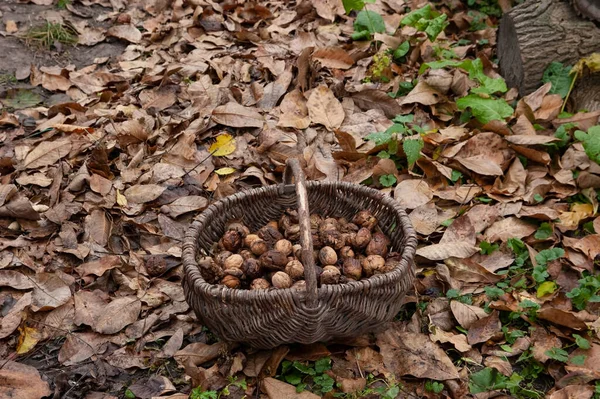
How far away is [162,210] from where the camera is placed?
9.88 ft

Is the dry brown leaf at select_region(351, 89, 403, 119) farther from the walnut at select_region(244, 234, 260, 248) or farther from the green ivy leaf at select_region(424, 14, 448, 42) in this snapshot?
the walnut at select_region(244, 234, 260, 248)

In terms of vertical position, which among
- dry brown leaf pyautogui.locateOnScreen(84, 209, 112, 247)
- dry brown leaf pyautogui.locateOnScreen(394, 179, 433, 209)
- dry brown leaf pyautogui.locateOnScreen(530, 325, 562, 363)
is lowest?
dry brown leaf pyautogui.locateOnScreen(84, 209, 112, 247)

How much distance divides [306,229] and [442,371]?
739mm

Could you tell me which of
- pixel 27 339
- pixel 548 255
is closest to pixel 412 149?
pixel 548 255

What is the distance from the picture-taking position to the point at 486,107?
3268 mm

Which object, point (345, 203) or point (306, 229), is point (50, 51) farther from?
point (306, 229)

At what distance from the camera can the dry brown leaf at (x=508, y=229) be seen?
282 cm

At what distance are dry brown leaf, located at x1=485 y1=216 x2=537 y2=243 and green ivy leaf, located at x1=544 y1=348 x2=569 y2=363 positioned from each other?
0.61 meters

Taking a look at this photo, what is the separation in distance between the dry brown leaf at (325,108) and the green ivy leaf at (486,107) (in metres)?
0.64

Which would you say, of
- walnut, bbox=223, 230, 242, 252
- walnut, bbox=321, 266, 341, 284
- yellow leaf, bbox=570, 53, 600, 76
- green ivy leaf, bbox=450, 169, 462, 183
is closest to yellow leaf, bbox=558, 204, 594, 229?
green ivy leaf, bbox=450, 169, 462, 183

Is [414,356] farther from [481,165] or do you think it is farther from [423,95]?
[423,95]

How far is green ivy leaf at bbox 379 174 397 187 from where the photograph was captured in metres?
3.05

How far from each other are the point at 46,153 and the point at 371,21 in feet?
6.93

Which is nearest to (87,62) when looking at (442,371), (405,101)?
(405,101)
